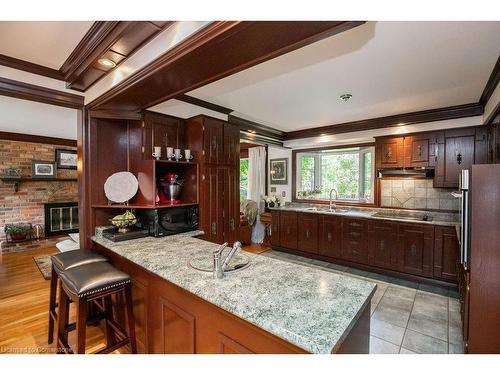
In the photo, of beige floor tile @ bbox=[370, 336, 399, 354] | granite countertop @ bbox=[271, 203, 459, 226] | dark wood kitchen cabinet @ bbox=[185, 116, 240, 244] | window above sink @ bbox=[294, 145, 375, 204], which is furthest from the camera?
window above sink @ bbox=[294, 145, 375, 204]

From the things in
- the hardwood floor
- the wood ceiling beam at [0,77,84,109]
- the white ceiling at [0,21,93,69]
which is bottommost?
the hardwood floor

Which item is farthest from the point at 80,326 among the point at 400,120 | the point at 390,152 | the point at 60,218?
the point at 60,218

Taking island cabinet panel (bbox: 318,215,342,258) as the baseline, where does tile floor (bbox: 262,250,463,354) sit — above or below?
below

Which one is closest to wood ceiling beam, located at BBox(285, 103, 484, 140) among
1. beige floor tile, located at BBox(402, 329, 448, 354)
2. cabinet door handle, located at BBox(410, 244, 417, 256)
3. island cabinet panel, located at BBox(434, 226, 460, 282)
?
island cabinet panel, located at BBox(434, 226, 460, 282)

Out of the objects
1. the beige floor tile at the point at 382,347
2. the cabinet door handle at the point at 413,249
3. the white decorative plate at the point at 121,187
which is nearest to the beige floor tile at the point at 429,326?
the beige floor tile at the point at 382,347

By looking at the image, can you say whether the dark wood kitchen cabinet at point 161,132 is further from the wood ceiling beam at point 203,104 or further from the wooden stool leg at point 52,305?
the wooden stool leg at point 52,305

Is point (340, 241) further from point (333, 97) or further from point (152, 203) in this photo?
point (152, 203)

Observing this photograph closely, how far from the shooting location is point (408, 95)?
2859 mm

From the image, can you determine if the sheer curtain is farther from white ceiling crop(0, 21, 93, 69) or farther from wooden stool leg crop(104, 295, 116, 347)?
white ceiling crop(0, 21, 93, 69)

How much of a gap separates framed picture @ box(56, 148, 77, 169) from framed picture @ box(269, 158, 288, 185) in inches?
190

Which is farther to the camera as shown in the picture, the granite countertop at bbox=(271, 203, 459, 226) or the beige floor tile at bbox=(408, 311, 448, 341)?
the granite countertop at bbox=(271, 203, 459, 226)

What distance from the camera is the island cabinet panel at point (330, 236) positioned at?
4.08 m

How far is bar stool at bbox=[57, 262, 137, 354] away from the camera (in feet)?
4.98
